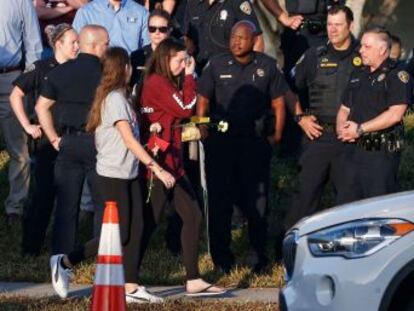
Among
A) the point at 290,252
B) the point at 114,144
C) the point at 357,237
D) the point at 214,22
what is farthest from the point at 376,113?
the point at 357,237

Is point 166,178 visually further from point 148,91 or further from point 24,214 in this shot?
point 24,214

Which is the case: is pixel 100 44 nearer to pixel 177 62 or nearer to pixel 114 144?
pixel 177 62

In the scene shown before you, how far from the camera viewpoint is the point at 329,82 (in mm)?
11383

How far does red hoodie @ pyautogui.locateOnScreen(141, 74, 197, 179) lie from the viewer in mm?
10227

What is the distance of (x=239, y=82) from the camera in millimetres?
11234

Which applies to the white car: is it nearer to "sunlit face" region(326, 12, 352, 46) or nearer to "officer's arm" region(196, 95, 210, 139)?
"officer's arm" region(196, 95, 210, 139)

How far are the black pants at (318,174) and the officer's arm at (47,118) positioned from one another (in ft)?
6.33

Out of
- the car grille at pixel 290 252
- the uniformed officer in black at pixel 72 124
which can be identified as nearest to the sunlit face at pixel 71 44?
the uniformed officer in black at pixel 72 124

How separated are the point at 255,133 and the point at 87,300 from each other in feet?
6.72

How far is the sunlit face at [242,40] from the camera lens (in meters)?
11.2

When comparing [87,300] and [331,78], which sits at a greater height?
[331,78]

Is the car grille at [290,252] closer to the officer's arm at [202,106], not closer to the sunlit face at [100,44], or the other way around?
the sunlit face at [100,44]

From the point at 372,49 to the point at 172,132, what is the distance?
158 centimetres

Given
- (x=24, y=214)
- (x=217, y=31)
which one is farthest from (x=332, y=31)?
(x=24, y=214)
